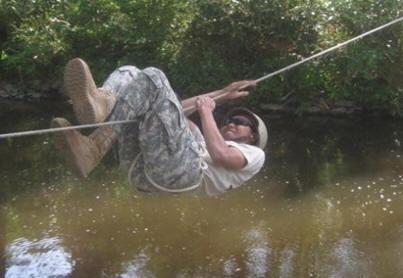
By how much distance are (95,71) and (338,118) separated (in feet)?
11.0

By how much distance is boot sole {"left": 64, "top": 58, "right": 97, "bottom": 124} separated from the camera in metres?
2.71

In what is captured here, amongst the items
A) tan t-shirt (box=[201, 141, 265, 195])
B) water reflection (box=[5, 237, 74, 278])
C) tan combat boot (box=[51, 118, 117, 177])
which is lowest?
water reflection (box=[5, 237, 74, 278])

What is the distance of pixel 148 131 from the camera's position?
2928 mm

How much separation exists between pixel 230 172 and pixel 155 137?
44 centimetres

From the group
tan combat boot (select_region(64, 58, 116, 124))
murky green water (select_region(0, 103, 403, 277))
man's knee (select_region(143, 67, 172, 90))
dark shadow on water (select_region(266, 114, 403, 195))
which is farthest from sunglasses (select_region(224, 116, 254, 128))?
dark shadow on water (select_region(266, 114, 403, 195))

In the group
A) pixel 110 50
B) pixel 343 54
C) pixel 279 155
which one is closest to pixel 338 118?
pixel 343 54

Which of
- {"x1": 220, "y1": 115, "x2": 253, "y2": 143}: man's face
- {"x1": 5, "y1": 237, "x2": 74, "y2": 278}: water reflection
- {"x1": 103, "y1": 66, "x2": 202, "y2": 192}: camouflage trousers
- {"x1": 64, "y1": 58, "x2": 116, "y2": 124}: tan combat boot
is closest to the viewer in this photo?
{"x1": 64, "y1": 58, "x2": 116, "y2": 124}: tan combat boot

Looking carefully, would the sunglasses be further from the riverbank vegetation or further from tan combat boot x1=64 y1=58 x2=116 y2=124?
the riverbank vegetation

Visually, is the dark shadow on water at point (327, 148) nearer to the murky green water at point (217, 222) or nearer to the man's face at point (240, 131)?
the murky green water at point (217, 222)

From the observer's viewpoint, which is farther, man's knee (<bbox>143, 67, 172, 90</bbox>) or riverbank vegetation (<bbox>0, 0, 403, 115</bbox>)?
riverbank vegetation (<bbox>0, 0, 403, 115</bbox>)

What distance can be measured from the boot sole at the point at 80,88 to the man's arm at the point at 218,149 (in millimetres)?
555

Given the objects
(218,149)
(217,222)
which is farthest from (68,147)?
(217,222)

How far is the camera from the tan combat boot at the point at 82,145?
9.22 ft

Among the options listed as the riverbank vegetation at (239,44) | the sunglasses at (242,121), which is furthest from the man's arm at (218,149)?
the riverbank vegetation at (239,44)
